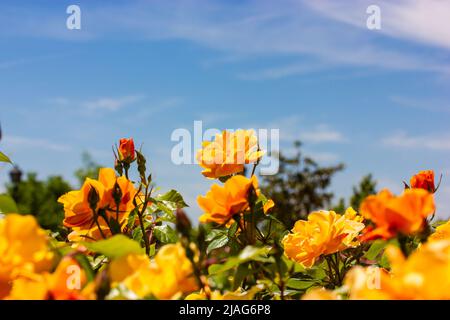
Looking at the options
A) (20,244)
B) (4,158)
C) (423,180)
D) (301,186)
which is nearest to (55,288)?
(20,244)

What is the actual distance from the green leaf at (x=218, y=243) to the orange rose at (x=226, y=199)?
1.72 ft

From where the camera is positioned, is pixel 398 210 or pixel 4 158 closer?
pixel 398 210

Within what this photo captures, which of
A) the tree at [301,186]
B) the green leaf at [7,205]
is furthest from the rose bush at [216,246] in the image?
the tree at [301,186]

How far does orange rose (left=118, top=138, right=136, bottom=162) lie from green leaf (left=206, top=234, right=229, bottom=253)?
40cm

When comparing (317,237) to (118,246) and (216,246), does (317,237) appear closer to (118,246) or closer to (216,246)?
(216,246)

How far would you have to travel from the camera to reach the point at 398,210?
2.58ft

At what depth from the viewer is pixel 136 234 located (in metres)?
1.74

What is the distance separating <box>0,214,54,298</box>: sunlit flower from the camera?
2.72 feet

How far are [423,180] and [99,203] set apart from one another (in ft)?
3.03

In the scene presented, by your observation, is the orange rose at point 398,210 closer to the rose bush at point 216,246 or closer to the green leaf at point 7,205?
the rose bush at point 216,246

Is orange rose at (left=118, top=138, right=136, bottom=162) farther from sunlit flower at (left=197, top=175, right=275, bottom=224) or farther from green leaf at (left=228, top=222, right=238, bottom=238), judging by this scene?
sunlit flower at (left=197, top=175, right=275, bottom=224)
